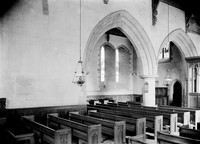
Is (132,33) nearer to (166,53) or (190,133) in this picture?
(166,53)

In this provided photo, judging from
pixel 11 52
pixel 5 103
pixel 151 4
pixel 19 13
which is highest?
pixel 151 4

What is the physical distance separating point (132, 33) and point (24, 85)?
6.20 meters

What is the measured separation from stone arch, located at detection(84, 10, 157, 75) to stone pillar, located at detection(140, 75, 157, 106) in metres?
0.32

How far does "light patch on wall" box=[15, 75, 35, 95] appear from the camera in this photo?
6.39m

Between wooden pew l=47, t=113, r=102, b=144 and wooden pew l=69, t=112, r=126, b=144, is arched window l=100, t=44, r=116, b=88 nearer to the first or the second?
wooden pew l=69, t=112, r=126, b=144

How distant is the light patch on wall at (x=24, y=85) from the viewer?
21.0 ft

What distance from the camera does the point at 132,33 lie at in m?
10.5

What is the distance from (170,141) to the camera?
3.84 m

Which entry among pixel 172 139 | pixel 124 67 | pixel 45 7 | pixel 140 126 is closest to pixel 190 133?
pixel 172 139

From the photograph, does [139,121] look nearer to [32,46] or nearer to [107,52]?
[32,46]

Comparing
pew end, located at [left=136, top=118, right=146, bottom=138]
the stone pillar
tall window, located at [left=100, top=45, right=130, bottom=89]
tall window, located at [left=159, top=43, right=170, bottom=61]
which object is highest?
tall window, located at [left=159, top=43, right=170, bottom=61]

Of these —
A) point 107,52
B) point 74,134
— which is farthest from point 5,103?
point 107,52

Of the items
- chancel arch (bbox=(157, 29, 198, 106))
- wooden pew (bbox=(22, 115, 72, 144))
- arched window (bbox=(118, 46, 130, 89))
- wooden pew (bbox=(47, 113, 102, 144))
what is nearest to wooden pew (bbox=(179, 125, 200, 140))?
wooden pew (bbox=(47, 113, 102, 144))

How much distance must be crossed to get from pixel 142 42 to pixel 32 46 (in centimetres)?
599
